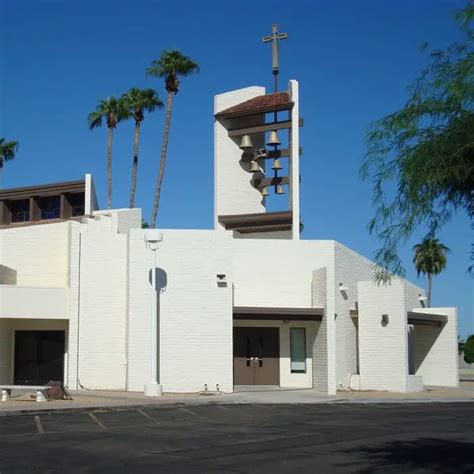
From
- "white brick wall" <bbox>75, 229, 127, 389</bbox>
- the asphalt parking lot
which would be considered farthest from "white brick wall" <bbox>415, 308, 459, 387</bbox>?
"white brick wall" <bbox>75, 229, 127, 389</bbox>

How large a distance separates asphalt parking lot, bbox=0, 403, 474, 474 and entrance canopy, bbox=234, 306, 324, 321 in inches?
268

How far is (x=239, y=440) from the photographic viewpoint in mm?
15234

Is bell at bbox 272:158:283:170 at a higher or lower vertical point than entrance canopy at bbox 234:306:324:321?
higher

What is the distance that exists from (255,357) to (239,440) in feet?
52.6

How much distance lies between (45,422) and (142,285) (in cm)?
1021

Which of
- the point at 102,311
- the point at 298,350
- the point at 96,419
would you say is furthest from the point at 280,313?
the point at 96,419

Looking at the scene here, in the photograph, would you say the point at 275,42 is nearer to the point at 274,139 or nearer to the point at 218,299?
the point at 274,139

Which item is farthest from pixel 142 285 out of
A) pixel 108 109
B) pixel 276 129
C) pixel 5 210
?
pixel 108 109

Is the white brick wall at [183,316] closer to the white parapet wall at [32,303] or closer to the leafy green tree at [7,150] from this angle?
the white parapet wall at [32,303]

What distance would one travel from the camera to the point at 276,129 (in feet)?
113

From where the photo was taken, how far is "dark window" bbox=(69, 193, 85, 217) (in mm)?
36384

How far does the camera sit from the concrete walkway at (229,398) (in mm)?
22453

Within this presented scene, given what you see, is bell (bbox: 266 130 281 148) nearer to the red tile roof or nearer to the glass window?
the red tile roof

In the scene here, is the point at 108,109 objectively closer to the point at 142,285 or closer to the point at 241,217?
the point at 241,217
